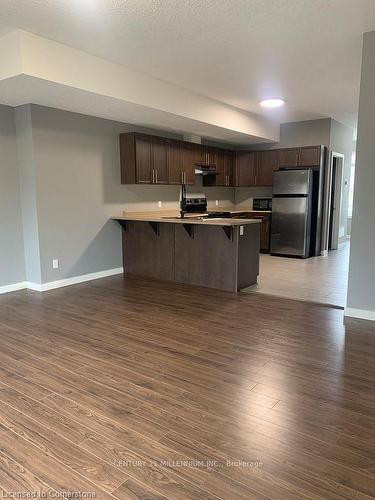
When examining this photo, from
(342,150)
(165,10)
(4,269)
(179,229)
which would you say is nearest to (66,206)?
(4,269)

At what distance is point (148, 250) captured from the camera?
18.8ft

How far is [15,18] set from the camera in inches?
123

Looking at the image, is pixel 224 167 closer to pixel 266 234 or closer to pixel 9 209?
pixel 266 234

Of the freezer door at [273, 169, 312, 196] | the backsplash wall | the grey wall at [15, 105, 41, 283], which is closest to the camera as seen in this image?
the grey wall at [15, 105, 41, 283]

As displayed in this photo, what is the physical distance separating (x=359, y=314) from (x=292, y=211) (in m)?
3.79

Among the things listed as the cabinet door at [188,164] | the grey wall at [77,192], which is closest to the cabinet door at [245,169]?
the cabinet door at [188,164]

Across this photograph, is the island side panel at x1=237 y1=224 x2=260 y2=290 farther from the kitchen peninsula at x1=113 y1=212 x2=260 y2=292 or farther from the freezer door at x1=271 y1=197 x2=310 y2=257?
the freezer door at x1=271 y1=197 x2=310 y2=257

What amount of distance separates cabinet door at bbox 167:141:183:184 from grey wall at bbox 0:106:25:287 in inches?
95.7

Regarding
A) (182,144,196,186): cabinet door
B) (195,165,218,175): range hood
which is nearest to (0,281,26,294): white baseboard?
(182,144,196,186): cabinet door

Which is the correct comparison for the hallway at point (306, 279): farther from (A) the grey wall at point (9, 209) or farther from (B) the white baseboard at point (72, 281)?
(A) the grey wall at point (9, 209)

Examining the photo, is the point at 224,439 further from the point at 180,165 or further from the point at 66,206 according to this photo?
the point at 180,165

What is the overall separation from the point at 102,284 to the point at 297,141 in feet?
16.2

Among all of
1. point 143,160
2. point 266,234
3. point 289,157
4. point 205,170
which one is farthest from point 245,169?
point 143,160

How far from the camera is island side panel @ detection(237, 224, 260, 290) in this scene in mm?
4859
